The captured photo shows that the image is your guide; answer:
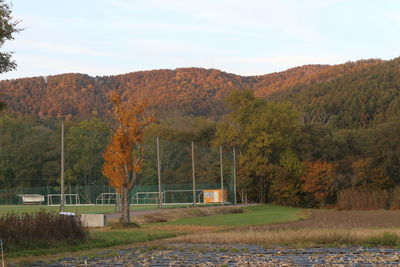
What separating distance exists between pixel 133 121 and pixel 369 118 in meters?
62.6

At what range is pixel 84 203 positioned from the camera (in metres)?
61.7

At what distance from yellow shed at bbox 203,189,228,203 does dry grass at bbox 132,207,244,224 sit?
7239 millimetres

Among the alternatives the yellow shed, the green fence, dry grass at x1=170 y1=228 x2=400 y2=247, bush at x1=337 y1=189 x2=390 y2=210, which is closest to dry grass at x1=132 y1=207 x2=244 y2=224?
the yellow shed

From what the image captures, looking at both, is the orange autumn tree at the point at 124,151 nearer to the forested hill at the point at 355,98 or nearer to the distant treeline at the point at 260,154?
the distant treeline at the point at 260,154

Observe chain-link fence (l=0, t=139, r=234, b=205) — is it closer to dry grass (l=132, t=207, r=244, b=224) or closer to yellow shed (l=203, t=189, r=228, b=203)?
yellow shed (l=203, t=189, r=228, b=203)

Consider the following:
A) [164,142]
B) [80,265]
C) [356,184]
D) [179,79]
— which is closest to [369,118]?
[356,184]

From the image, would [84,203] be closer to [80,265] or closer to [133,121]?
[133,121]

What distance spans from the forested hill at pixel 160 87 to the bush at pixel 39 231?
3258 inches

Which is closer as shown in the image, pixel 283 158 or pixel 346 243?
pixel 346 243

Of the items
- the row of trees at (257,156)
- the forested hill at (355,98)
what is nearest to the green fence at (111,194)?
the row of trees at (257,156)

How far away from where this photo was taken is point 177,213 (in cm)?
3894

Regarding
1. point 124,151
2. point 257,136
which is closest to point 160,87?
point 257,136

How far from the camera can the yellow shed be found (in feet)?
184

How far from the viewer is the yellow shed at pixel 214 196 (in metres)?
56.1
